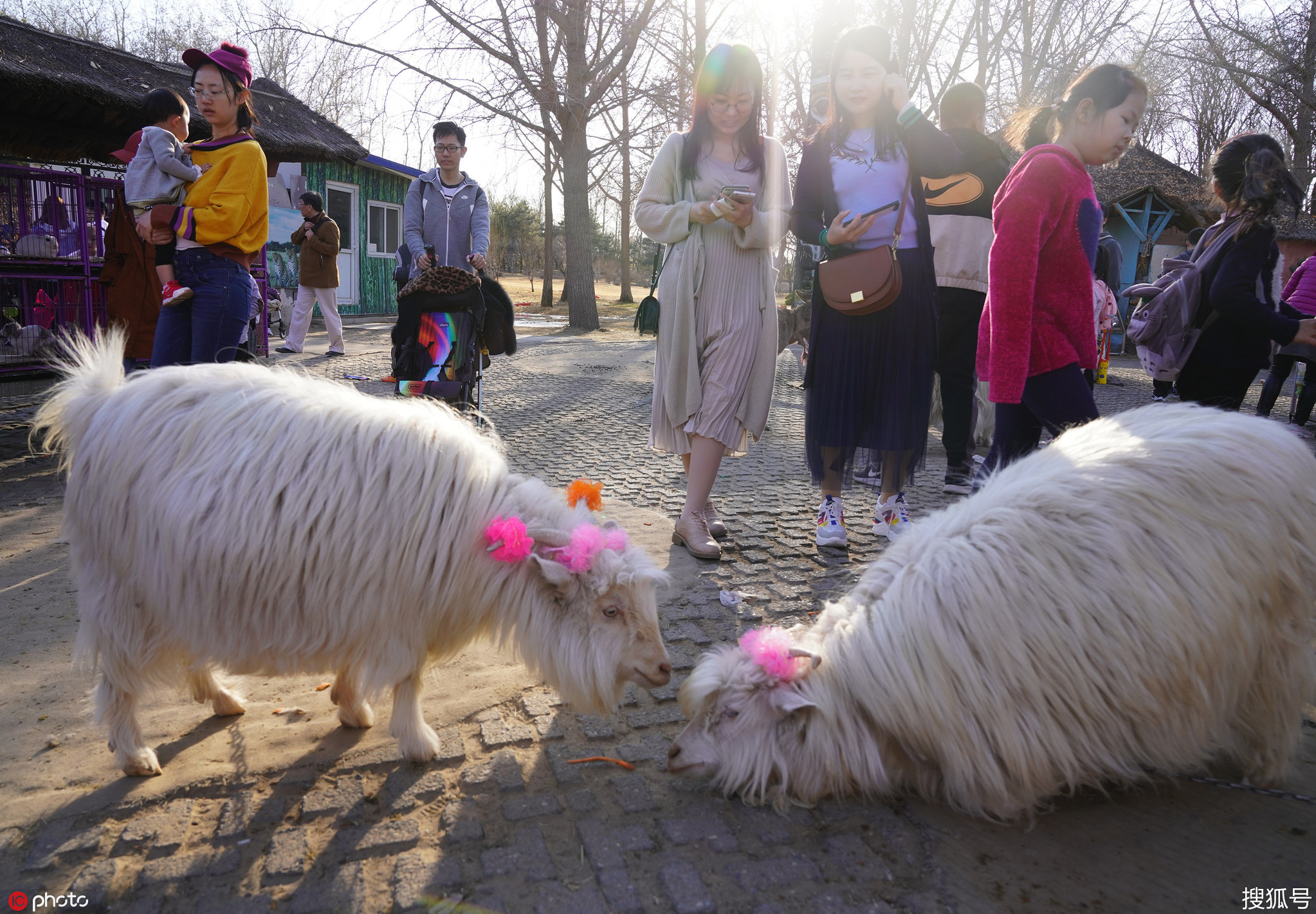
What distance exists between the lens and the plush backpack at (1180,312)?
4125 millimetres

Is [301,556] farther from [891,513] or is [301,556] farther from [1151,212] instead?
[1151,212]

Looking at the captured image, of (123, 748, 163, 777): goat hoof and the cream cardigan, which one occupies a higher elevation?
the cream cardigan

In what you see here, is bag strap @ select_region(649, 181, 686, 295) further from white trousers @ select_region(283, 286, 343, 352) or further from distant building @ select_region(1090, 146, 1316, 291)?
distant building @ select_region(1090, 146, 1316, 291)

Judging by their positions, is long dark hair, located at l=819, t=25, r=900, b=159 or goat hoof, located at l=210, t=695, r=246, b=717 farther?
long dark hair, located at l=819, t=25, r=900, b=159

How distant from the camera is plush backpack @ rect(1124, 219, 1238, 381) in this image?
4.12 metres

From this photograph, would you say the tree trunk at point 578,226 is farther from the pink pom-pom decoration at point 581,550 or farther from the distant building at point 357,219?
the pink pom-pom decoration at point 581,550

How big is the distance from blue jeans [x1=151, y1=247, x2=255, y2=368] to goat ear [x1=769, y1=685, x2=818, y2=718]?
377cm

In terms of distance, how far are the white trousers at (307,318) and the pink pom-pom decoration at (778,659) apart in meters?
11.8

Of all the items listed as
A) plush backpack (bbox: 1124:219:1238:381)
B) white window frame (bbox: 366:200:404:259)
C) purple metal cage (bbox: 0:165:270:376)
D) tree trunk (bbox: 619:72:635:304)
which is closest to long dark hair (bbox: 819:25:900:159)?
plush backpack (bbox: 1124:219:1238:381)

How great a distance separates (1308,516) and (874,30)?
10.1 feet

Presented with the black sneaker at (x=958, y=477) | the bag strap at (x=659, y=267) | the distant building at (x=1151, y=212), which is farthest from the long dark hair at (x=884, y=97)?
the distant building at (x=1151, y=212)

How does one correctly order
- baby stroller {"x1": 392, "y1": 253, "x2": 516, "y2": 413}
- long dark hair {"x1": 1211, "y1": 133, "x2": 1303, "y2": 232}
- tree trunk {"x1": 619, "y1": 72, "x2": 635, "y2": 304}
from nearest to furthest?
long dark hair {"x1": 1211, "y1": 133, "x2": 1303, "y2": 232} → baby stroller {"x1": 392, "y1": 253, "x2": 516, "y2": 413} → tree trunk {"x1": 619, "y1": 72, "x2": 635, "y2": 304}

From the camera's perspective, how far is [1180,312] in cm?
434

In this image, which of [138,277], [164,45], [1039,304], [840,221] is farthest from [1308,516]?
[164,45]
